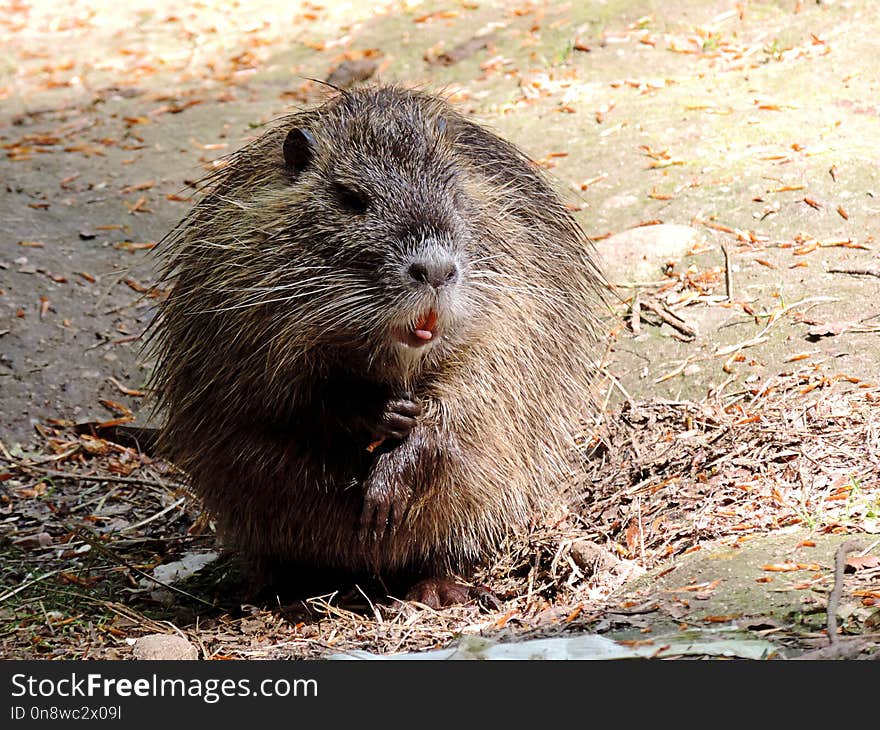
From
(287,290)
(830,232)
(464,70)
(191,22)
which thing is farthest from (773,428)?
(191,22)

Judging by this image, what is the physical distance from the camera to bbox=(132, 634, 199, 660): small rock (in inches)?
135

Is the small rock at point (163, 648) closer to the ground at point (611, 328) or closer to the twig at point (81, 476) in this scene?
the ground at point (611, 328)

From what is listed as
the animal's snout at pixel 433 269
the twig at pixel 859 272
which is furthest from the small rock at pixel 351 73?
the animal's snout at pixel 433 269

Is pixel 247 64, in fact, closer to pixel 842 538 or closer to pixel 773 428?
pixel 773 428

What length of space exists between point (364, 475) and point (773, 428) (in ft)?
4.94

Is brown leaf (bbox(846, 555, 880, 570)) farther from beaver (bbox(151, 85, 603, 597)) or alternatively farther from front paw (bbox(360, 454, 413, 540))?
front paw (bbox(360, 454, 413, 540))

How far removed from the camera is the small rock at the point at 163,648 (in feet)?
11.3

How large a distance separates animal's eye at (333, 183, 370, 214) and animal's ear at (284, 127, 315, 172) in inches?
10.4

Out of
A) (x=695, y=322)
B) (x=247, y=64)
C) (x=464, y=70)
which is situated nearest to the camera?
(x=695, y=322)

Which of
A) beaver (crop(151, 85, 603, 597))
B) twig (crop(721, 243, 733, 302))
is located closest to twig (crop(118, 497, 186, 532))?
beaver (crop(151, 85, 603, 597))

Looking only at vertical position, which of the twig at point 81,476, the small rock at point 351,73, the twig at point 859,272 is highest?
the small rock at point 351,73

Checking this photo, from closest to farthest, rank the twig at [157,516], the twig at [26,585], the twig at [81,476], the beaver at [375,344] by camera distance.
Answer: the beaver at [375,344] → the twig at [26,585] → the twig at [157,516] → the twig at [81,476]

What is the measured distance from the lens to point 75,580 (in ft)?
14.0

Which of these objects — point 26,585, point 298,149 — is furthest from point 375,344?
point 26,585
